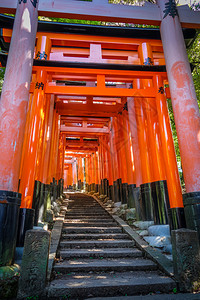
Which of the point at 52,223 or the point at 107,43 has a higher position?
the point at 107,43

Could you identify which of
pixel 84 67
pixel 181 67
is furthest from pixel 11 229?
pixel 181 67

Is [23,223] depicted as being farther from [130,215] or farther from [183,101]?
[183,101]

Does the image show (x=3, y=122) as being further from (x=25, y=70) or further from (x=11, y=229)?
(x=11, y=229)

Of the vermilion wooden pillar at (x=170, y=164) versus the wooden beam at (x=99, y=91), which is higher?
the wooden beam at (x=99, y=91)

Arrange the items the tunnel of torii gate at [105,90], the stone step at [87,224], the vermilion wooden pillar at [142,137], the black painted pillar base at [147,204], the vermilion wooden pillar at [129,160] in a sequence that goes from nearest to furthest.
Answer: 1. the tunnel of torii gate at [105,90]
2. the black painted pillar base at [147,204]
3. the vermilion wooden pillar at [142,137]
4. the stone step at [87,224]
5. the vermilion wooden pillar at [129,160]

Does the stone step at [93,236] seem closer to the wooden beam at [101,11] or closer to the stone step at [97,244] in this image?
the stone step at [97,244]

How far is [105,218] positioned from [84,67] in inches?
223

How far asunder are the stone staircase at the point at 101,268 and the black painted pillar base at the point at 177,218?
100 cm

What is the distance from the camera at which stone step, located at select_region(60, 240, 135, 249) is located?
522 cm

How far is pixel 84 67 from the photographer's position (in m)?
5.61

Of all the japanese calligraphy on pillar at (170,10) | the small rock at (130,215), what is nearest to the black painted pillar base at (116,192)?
the small rock at (130,215)

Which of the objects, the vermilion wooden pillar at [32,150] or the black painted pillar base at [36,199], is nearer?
the vermilion wooden pillar at [32,150]

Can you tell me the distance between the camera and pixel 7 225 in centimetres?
336

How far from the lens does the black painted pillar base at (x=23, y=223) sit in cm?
429
